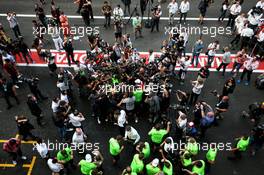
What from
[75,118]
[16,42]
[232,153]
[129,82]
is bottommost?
[232,153]

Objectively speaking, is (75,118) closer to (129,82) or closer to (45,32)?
(129,82)

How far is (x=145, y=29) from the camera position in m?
19.4

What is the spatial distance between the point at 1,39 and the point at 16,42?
87 cm

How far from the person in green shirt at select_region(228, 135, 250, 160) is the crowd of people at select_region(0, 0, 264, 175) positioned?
0.04 metres

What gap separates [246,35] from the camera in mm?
16766

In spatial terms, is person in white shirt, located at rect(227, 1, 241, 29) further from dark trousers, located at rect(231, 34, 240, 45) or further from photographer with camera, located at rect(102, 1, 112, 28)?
photographer with camera, located at rect(102, 1, 112, 28)

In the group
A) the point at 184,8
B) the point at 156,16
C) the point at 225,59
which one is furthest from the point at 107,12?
the point at 225,59

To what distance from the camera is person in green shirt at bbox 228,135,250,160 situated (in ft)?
37.5

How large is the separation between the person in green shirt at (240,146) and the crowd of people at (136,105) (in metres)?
0.04

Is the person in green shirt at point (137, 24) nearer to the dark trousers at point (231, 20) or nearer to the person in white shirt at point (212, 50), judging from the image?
the person in white shirt at point (212, 50)

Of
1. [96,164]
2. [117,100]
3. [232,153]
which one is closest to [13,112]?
[117,100]

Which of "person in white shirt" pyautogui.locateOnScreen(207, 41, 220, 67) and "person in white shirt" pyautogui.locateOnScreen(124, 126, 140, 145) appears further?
"person in white shirt" pyautogui.locateOnScreen(207, 41, 220, 67)

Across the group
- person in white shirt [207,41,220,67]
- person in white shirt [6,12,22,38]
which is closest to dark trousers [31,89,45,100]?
person in white shirt [6,12,22,38]

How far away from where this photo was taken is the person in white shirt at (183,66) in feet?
48.7
